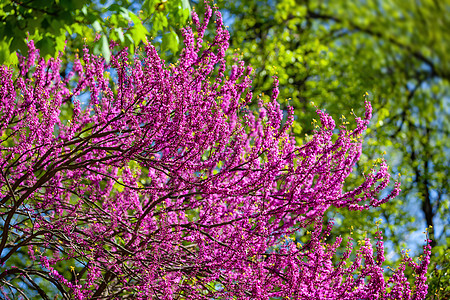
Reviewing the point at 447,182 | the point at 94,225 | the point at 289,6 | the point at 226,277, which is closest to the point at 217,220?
the point at 226,277

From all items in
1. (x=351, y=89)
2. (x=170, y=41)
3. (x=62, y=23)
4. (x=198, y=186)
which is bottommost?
(x=198, y=186)

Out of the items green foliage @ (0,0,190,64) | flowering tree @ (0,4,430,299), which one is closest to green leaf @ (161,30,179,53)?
green foliage @ (0,0,190,64)

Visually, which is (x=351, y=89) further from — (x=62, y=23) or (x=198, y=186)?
(x=62, y=23)

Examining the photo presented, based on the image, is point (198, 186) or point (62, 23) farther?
point (198, 186)

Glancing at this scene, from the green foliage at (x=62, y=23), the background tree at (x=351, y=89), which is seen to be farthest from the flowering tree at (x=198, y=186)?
the background tree at (x=351, y=89)

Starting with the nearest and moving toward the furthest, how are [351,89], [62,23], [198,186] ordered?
[62,23] → [198,186] → [351,89]

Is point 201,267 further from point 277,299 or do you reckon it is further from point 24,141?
point 24,141

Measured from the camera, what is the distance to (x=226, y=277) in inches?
185

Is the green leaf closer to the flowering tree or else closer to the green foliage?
the green foliage

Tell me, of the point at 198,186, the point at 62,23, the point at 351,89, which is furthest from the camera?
the point at 351,89

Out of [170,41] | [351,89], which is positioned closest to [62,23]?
[170,41]

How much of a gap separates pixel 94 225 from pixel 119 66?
6.49ft

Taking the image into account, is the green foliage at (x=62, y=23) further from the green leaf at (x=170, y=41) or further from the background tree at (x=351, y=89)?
the background tree at (x=351, y=89)

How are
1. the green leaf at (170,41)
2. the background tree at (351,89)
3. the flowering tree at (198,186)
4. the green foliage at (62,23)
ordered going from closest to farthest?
the green foliage at (62,23), the green leaf at (170,41), the flowering tree at (198,186), the background tree at (351,89)
